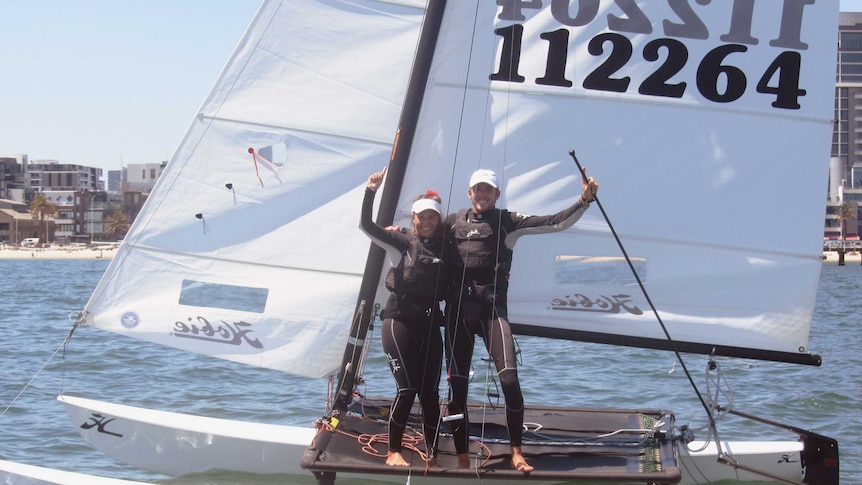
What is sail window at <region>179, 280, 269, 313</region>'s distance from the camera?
5156 millimetres

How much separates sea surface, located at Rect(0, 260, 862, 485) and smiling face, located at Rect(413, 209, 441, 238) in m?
1.66

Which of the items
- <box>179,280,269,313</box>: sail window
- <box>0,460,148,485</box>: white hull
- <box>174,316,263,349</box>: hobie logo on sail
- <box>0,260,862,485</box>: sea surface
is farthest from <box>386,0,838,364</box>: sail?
<box>0,460,148,485</box>: white hull

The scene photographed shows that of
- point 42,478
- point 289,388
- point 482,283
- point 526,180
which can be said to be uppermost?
point 526,180

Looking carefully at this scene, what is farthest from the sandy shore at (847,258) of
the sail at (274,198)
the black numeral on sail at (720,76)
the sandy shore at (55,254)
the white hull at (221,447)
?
the sail at (274,198)

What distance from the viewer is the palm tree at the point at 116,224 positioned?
78.4 metres

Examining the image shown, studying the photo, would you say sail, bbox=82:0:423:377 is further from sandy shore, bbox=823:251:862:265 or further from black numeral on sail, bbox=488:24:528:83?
sandy shore, bbox=823:251:862:265

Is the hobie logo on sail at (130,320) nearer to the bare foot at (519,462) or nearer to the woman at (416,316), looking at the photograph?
the woman at (416,316)

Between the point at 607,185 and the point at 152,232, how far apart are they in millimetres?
2372

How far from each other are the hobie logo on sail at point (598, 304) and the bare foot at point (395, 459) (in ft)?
3.77

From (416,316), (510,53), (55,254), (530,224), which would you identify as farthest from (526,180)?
(55,254)

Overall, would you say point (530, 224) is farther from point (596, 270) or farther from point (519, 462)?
point (519, 462)

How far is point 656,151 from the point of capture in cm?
495

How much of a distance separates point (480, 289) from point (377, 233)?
0.54 metres

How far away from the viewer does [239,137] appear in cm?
515
